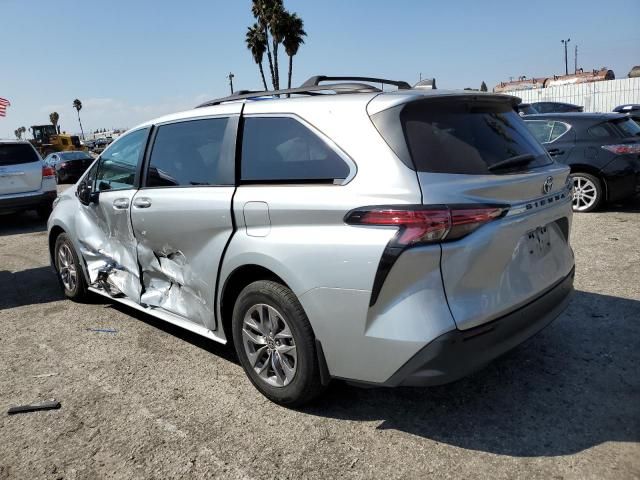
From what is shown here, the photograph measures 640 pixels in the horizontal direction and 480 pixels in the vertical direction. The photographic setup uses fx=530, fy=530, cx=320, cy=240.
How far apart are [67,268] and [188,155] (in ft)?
8.27

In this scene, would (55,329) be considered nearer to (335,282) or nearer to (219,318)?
(219,318)

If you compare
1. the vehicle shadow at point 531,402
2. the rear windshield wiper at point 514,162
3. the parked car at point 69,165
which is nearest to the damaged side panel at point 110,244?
the vehicle shadow at point 531,402

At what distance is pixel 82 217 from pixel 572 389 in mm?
4303

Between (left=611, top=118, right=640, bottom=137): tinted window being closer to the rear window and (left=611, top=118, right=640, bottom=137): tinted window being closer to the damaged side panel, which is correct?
the damaged side panel

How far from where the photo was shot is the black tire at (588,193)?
813cm

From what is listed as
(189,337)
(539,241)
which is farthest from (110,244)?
(539,241)

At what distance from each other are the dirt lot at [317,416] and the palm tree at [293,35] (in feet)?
127

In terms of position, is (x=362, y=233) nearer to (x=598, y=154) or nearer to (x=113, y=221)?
(x=113, y=221)

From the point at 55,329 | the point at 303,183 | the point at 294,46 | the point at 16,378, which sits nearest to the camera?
the point at 303,183

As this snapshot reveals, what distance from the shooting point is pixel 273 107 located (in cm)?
320

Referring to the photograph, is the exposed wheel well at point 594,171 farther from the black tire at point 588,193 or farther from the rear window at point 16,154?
the rear window at point 16,154

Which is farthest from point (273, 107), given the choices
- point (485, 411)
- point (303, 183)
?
point (485, 411)

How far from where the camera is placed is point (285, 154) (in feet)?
10.1

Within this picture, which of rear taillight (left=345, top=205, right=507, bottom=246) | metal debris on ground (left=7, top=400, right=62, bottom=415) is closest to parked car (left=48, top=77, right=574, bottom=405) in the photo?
rear taillight (left=345, top=205, right=507, bottom=246)
